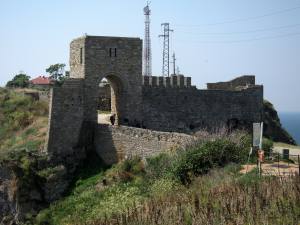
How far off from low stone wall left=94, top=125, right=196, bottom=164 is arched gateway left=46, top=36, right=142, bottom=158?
3.23 feet

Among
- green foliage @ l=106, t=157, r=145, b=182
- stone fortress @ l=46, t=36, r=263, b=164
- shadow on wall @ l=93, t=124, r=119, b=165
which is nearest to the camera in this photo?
green foliage @ l=106, t=157, r=145, b=182

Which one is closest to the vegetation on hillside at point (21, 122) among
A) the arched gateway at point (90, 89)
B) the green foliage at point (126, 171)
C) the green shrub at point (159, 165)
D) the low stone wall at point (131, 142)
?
the arched gateway at point (90, 89)

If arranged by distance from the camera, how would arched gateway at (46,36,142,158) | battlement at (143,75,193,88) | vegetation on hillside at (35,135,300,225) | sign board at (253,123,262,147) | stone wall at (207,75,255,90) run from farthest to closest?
stone wall at (207,75,255,90) → battlement at (143,75,193,88) → arched gateway at (46,36,142,158) → sign board at (253,123,262,147) → vegetation on hillside at (35,135,300,225)

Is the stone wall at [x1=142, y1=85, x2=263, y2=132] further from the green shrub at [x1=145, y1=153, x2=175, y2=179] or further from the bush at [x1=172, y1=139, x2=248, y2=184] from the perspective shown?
the bush at [x1=172, y1=139, x2=248, y2=184]

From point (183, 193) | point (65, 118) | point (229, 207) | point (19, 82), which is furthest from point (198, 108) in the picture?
point (19, 82)

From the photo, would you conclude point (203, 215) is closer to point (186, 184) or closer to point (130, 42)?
point (186, 184)

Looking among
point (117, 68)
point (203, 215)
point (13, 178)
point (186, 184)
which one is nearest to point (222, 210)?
point (203, 215)

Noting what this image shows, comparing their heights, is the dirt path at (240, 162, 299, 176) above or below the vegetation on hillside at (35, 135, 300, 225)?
above

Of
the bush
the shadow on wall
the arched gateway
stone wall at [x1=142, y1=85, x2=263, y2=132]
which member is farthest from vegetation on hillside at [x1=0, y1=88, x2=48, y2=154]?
the bush

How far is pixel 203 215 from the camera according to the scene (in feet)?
50.3

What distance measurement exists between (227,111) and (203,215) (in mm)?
20265

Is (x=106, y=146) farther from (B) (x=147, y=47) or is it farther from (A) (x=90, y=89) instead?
(B) (x=147, y=47)

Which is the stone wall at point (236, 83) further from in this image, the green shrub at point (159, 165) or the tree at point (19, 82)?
the tree at point (19, 82)

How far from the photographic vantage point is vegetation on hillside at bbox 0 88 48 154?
2994cm
